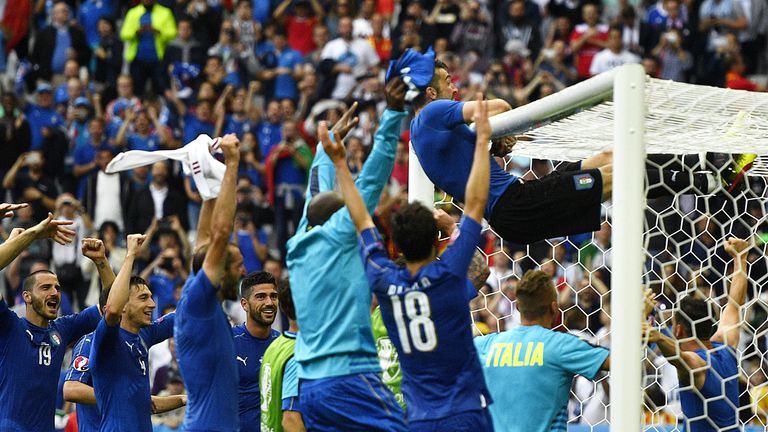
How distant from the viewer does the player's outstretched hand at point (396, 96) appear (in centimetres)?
655

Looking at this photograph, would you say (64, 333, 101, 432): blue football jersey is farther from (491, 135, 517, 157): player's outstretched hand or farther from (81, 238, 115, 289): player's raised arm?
(491, 135, 517, 157): player's outstretched hand

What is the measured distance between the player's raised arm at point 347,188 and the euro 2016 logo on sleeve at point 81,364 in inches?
119

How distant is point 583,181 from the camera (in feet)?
24.1

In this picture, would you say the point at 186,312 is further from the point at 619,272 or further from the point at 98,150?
the point at 98,150

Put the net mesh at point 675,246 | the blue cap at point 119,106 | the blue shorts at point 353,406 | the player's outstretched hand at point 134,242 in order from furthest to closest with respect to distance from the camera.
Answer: the blue cap at point 119,106 → the player's outstretched hand at point 134,242 → the net mesh at point 675,246 → the blue shorts at point 353,406

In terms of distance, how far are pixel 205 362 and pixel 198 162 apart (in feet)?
3.83

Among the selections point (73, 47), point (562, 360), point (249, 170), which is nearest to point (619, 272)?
point (562, 360)

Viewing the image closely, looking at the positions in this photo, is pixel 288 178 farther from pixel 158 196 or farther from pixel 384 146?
pixel 384 146

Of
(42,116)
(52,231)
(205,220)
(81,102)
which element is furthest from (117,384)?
(42,116)

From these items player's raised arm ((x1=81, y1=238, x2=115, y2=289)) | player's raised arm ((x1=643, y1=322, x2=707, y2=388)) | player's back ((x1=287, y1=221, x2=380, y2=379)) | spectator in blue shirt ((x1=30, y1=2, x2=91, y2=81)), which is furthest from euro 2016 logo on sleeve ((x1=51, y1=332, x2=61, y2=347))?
spectator in blue shirt ((x1=30, y1=2, x2=91, y2=81))

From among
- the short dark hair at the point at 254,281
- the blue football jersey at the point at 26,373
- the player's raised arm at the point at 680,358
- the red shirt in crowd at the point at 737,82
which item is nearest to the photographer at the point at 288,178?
the red shirt in crowd at the point at 737,82

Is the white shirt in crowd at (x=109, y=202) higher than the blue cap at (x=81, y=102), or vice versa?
the blue cap at (x=81, y=102)

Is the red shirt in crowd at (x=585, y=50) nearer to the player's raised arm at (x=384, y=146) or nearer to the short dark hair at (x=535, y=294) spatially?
the short dark hair at (x=535, y=294)

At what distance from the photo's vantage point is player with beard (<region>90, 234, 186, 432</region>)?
→ 7879mm
